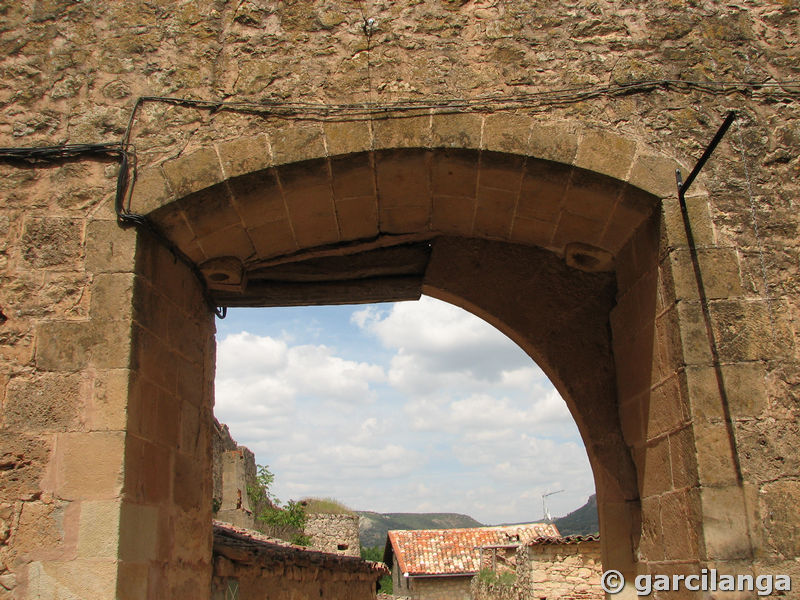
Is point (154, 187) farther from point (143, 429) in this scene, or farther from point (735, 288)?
point (735, 288)

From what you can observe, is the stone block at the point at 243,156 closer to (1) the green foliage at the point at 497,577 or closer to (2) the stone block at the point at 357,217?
(2) the stone block at the point at 357,217

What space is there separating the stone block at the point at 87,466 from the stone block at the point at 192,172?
1.20 meters

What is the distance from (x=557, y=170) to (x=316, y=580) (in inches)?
225

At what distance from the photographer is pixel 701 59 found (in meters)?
3.94

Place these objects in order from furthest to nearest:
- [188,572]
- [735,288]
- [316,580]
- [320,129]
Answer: [316,580] < [188,572] < [320,129] < [735,288]

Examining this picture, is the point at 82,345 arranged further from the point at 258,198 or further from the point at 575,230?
the point at 575,230

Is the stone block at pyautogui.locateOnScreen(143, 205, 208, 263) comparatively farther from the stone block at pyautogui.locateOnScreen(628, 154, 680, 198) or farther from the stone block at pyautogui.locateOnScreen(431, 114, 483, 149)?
the stone block at pyautogui.locateOnScreen(628, 154, 680, 198)

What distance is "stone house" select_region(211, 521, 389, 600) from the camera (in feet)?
18.4

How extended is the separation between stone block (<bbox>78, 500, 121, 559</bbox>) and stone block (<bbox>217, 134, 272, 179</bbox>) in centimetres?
161

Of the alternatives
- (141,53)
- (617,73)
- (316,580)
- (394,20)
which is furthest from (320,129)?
(316,580)

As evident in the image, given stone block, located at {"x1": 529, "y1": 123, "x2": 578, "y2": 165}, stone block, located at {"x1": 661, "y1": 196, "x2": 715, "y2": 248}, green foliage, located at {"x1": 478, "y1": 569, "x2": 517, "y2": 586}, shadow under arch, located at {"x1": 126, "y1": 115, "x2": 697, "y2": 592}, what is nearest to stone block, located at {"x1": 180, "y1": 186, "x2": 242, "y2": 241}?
shadow under arch, located at {"x1": 126, "y1": 115, "x2": 697, "y2": 592}

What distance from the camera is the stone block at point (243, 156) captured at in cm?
374

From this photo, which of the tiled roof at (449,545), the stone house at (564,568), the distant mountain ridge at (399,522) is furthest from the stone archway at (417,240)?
the distant mountain ridge at (399,522)

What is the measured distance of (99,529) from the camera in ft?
10.4
